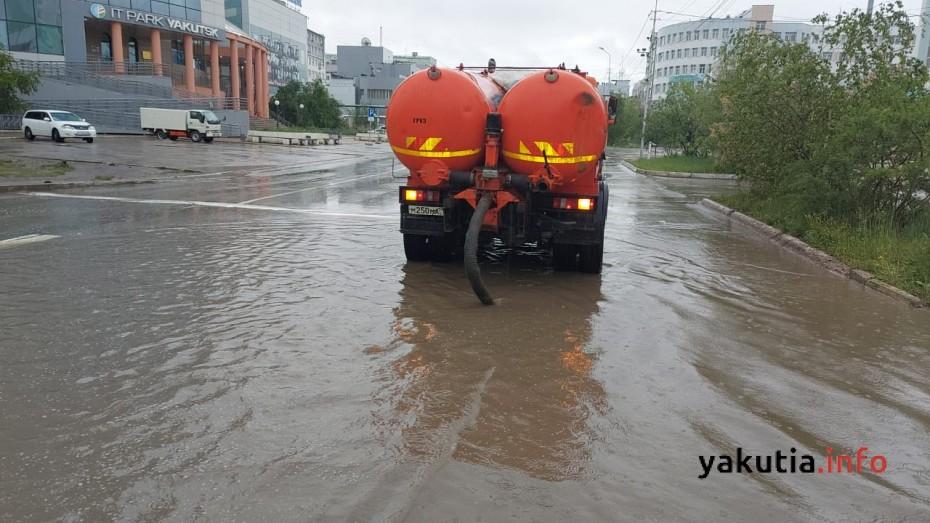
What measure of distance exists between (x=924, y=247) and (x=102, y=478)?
A: 9202 mm

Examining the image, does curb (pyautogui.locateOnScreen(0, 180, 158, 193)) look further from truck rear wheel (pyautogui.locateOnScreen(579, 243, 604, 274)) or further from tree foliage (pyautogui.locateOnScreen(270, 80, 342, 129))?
tree foliage (pyautogui.locateOnScreen(270, 80, 342, 129))

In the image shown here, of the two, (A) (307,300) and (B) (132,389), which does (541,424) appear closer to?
(B) (132,389)

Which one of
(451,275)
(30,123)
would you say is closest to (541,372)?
(451,275)

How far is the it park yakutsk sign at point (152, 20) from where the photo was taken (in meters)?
47.9

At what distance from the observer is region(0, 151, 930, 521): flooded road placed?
324 centimetres

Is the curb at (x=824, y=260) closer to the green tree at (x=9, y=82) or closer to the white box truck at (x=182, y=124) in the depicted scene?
the green tree at (x=9, y=82)

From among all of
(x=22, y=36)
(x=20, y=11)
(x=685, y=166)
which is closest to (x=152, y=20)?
(x=20, y=11)

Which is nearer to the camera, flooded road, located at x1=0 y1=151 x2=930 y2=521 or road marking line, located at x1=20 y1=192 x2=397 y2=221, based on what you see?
flooded road, located at x1=0 y1=151 x2=930 y2=521

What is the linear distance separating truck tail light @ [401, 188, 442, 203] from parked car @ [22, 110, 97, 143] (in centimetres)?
3332

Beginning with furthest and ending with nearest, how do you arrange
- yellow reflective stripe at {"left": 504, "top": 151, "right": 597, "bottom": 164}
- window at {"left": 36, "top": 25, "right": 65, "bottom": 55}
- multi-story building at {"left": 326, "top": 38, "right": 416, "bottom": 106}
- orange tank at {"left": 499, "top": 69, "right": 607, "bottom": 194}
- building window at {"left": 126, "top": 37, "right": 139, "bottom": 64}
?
multi-story building at {"left": 326, "top": 38, "right": 416, "bottom": 106}
building window at {"left": 126, "top": 37, "right": 139, "bottom": 64}
window at {"left": 36, "top": 25, "right": 65, "bottom": 55}
yellow reflective stripe at {"left": 504, "top": 151, "right": 597, "bottom": 164}
orange tank at {"left": 499, "top": 69, "right": 607, "bottom": 194}

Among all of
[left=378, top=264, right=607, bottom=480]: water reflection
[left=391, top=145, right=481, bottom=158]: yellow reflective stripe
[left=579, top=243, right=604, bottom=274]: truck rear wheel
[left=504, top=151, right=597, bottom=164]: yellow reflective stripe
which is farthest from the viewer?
[left=579, top=243, right=604, bottom=274]: truck rear wheel

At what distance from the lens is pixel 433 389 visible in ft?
14.7

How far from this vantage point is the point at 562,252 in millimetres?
8344

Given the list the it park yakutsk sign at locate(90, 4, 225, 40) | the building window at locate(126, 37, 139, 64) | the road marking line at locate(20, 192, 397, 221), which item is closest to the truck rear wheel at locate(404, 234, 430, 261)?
the road marking line at locate(20, 192, 397, 221)
